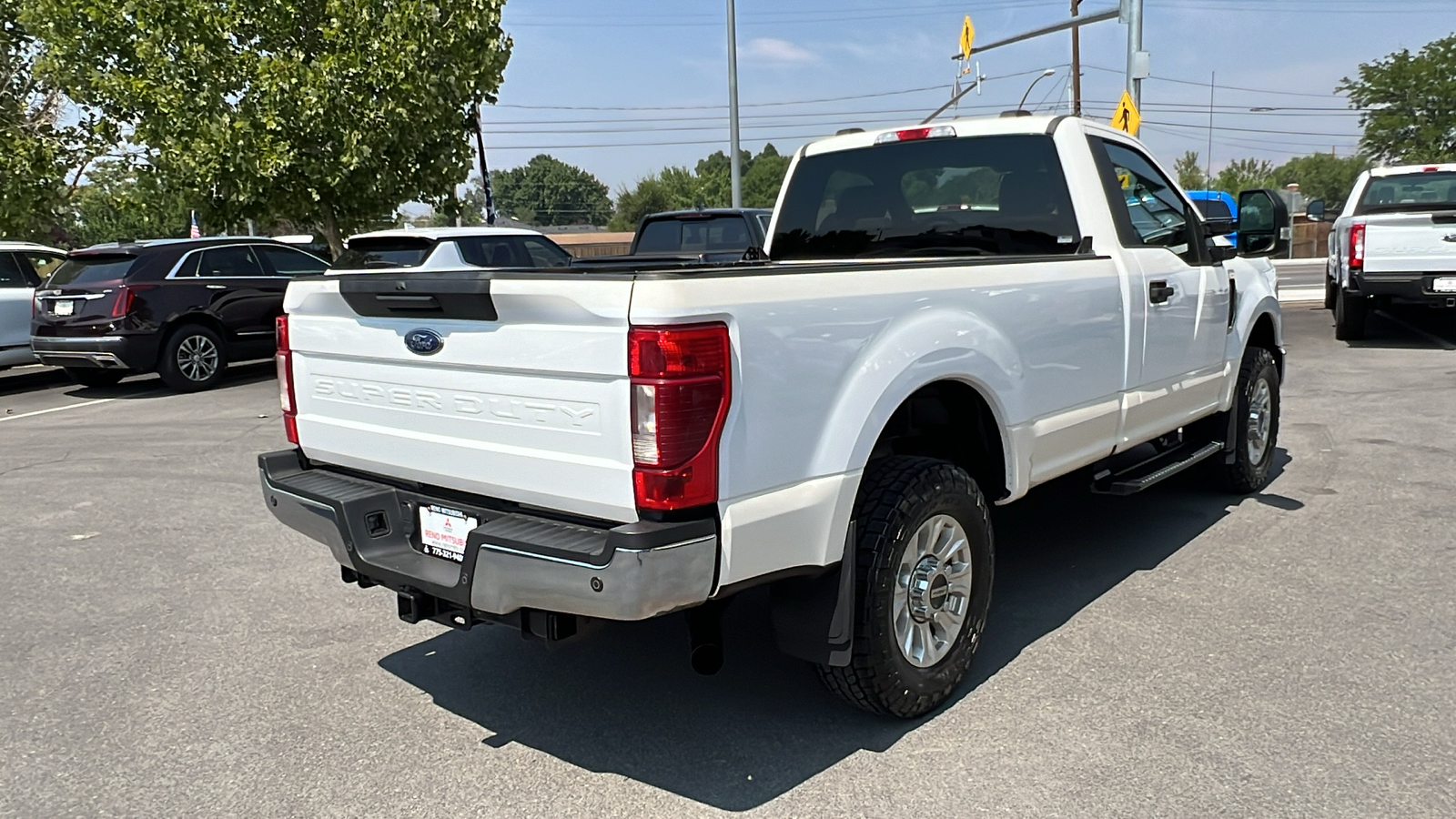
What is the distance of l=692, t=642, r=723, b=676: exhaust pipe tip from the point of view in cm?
322

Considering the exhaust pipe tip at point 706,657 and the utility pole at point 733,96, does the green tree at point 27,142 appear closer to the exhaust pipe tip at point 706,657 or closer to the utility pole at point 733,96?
the utility pole at point 733,96

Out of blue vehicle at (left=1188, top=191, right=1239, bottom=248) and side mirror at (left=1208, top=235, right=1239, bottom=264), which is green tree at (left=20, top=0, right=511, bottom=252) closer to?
blue vehicle at (left=1188, top=191, right=1239, bottom=248)

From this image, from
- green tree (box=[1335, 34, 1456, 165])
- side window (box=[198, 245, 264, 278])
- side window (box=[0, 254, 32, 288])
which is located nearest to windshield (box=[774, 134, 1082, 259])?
side window (box=[198, 245, 264, 278])

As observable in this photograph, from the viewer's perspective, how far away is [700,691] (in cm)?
386

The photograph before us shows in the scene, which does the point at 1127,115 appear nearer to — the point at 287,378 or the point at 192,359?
the point at 192,359

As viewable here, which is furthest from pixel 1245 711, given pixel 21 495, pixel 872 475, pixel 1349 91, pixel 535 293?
pixel 1349 91

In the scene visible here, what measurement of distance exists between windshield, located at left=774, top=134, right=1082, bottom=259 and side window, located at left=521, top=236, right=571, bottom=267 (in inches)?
287

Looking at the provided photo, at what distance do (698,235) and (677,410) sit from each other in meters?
9.97

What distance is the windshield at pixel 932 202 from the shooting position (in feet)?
15.6

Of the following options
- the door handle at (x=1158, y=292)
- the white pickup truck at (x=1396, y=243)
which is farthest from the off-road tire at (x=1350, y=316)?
the door handle at (x=1158, y=292)

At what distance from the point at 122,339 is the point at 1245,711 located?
453 inches

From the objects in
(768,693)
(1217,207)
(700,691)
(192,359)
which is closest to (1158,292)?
(768,693)

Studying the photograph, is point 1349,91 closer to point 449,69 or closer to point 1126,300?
point 449,69

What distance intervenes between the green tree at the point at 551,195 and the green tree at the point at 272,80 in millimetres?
129697
